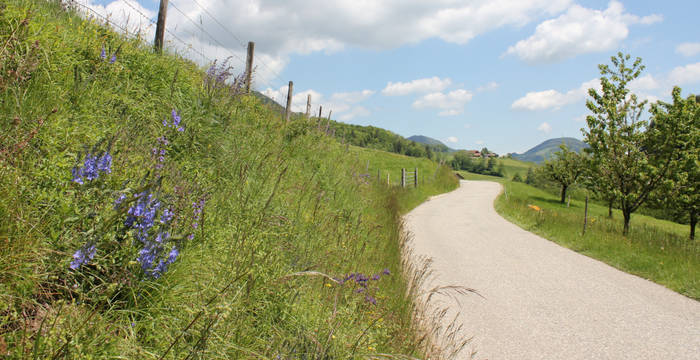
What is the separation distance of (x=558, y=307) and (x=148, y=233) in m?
6.48

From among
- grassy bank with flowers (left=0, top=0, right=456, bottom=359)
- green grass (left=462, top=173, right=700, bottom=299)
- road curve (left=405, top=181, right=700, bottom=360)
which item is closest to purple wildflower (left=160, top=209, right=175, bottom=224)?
grassy bank with flowers (left=0, top=0, right=456, bottom=359)

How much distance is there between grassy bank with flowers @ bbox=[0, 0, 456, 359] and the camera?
175cm

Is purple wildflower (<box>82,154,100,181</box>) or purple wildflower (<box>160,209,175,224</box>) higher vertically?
purple wildflower (<box>82,154,100,181</box>)

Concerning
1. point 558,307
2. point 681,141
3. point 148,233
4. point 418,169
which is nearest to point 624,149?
point 681,141

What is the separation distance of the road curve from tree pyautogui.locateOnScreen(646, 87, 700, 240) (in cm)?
733

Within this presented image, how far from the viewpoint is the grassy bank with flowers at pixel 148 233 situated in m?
1.75

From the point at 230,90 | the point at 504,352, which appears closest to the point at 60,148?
the point at 230,90

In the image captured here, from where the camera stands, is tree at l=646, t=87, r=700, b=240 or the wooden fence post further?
tree at l=646, t=87, r=700, b=240

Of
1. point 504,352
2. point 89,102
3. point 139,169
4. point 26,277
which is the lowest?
point 504,352

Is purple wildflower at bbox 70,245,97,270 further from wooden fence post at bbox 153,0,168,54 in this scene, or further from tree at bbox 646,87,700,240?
tree at bbox 646,87,700,240

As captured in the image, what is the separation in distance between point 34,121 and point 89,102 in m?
1.23

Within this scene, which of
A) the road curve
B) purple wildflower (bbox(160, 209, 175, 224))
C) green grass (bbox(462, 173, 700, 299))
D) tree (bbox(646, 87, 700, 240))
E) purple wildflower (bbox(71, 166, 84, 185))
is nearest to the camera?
purple wildflower (bbox(71, 166, 84, 185))

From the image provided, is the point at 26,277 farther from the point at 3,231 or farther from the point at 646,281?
the point at 646,281

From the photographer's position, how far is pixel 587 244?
11.3 meters
